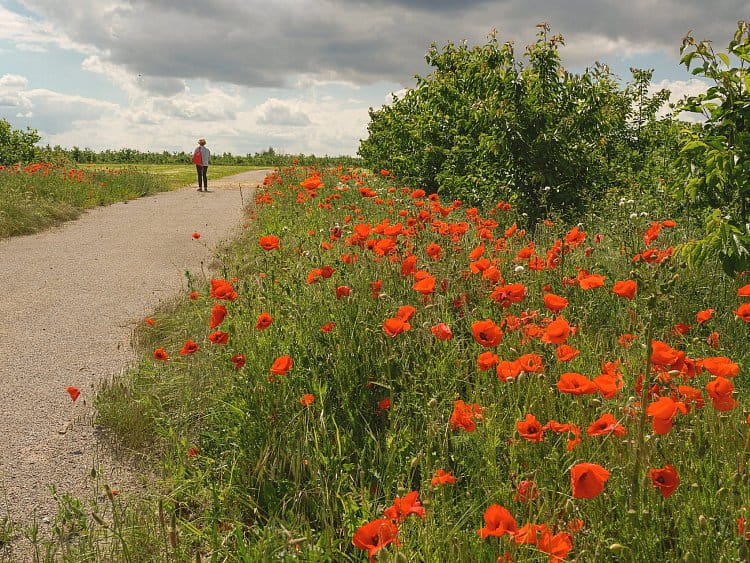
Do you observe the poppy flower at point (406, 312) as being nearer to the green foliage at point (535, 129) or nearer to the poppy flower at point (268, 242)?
the poppy flower at point (268, 242)

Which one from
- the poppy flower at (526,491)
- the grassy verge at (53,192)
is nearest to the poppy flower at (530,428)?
the poppy flower at (526,491)

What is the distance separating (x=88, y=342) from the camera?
192 inches

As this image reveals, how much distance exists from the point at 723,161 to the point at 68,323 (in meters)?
5.14

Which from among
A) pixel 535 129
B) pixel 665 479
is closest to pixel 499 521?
pixel 665 479

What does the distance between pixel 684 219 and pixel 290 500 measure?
17.7 feet

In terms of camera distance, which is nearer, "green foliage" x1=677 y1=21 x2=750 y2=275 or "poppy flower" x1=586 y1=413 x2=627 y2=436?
"poppy flower" x1=586 y1=413 x2=627 y2=436

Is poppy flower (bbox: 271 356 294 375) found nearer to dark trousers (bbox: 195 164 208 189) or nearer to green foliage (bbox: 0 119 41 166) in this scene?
dark trousers (bbox: 195 164 208 189)

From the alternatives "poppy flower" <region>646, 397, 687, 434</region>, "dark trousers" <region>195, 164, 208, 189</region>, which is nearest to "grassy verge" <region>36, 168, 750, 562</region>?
"poppy flower" <region>646, 397, 687, 434</region>

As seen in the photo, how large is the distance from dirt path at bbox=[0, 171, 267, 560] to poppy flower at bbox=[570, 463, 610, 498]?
219cm

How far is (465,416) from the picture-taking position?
2.07m

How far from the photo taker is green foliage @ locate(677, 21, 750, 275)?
3.69m

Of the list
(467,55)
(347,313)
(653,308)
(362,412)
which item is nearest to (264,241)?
(347,313)

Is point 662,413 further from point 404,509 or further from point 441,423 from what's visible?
point 441,423

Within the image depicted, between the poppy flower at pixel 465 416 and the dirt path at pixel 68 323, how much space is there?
1.76m
